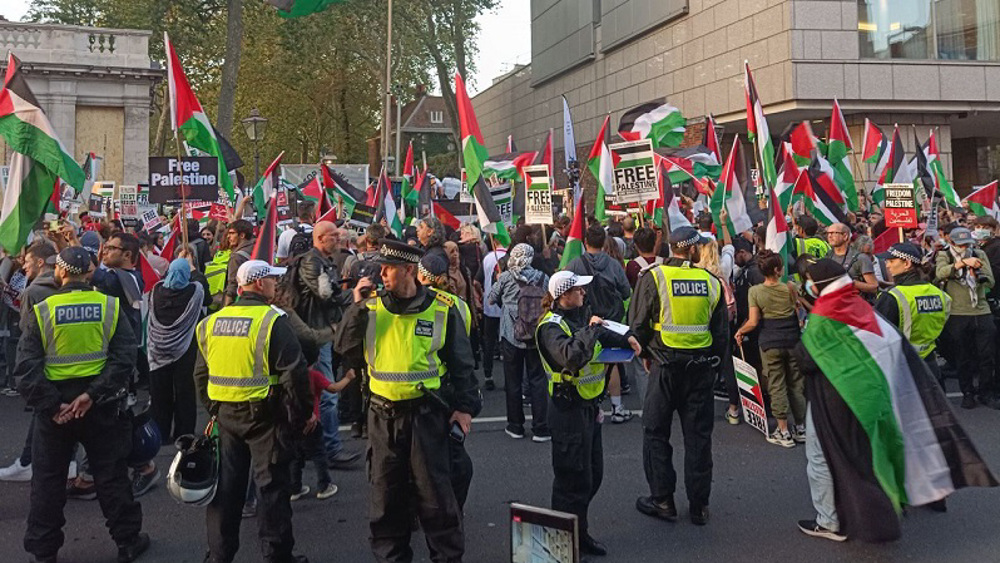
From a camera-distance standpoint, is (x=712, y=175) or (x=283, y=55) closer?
(x=712, y=175)

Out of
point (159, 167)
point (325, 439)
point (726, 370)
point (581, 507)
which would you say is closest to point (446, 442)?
point (581, 507)

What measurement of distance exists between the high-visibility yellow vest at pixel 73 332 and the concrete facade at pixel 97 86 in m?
28.5

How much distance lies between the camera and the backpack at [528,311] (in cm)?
745

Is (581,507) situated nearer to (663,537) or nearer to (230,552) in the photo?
(663,537)

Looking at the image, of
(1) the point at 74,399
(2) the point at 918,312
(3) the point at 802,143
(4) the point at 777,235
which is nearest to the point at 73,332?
(1) the point at 74,399

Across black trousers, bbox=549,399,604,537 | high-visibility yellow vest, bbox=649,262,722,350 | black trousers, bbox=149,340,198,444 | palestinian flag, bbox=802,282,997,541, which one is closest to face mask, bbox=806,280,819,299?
palestinian flag, bbox=802,282,997,541

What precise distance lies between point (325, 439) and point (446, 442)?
2347 mm

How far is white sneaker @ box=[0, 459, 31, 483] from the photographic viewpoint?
6.70 m

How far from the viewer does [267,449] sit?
4746mm

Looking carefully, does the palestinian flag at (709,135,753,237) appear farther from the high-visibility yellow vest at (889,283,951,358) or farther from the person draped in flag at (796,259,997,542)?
the person draped in flag at (796,259,997,542)

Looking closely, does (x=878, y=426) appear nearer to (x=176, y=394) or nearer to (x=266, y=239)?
(x=266, y=239)

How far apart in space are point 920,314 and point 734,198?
3.29 m

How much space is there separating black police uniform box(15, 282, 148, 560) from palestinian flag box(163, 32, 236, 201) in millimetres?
3561

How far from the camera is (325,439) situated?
680 cm
